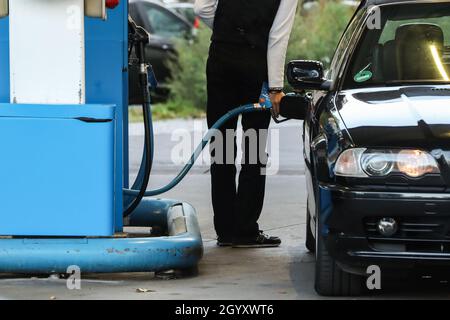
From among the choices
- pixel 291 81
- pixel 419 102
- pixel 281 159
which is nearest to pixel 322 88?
pixel 291 81

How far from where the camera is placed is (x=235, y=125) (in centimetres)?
773

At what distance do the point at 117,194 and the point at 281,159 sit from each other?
211 inches

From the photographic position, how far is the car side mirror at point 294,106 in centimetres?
762

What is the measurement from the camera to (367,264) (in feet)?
18.9

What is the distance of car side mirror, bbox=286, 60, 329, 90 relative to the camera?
6.69m

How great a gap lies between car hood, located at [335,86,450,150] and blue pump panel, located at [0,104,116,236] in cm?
129

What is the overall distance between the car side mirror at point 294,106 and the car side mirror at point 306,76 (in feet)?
2.61

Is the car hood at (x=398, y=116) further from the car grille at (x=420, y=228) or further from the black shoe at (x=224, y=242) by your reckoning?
the black shoe at (x=224, y=242)

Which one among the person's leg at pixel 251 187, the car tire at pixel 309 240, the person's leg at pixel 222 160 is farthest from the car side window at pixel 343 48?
the car tire at pixel 309 240

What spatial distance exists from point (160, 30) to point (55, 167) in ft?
42.8

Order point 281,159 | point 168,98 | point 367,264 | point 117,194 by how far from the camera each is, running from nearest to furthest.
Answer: point 367,264 < point 117,194 < point 281,159 < point 168,98

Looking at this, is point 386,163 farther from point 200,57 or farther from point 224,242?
point 200,57

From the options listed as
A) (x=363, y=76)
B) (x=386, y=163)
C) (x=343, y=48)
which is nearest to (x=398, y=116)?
(x=386, y=163)

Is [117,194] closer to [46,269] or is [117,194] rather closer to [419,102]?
[46,269]
